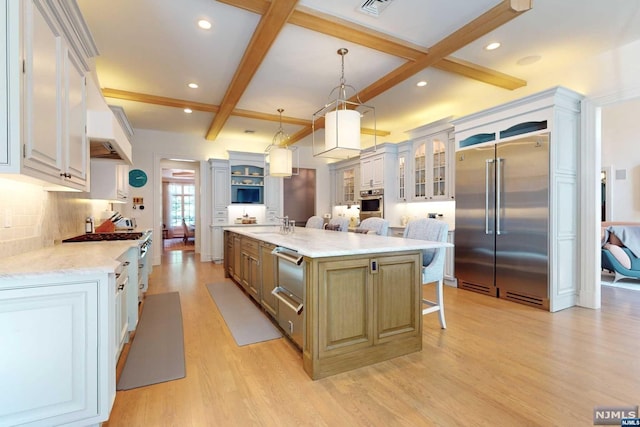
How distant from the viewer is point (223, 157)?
24.1 feet

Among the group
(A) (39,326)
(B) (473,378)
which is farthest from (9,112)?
(B) (473,378)

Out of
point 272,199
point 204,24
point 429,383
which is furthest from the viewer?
point 272,199

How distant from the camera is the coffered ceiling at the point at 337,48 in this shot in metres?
2.65

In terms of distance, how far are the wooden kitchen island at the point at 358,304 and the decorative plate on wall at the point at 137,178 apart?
5.37 metres

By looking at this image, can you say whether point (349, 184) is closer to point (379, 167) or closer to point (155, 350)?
point (379, 167)

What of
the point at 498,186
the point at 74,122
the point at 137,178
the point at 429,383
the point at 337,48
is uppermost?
the point at 337,48

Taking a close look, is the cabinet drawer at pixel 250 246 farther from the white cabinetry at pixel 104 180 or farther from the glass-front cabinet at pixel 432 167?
the glass-front cabinet at pixel 432 167

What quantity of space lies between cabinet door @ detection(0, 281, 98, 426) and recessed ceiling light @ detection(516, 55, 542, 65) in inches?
183

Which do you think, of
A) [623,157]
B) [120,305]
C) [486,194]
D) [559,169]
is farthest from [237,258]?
[623,157]

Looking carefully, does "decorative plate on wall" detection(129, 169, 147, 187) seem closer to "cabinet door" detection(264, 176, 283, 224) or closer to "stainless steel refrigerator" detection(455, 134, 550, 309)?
"cabinet door" detection(264, 176, 283, 224)

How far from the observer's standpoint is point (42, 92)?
1.58m

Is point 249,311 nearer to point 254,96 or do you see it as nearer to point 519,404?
point 519,404

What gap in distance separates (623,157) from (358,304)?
7.33 m

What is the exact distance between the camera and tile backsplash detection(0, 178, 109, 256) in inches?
72.9
